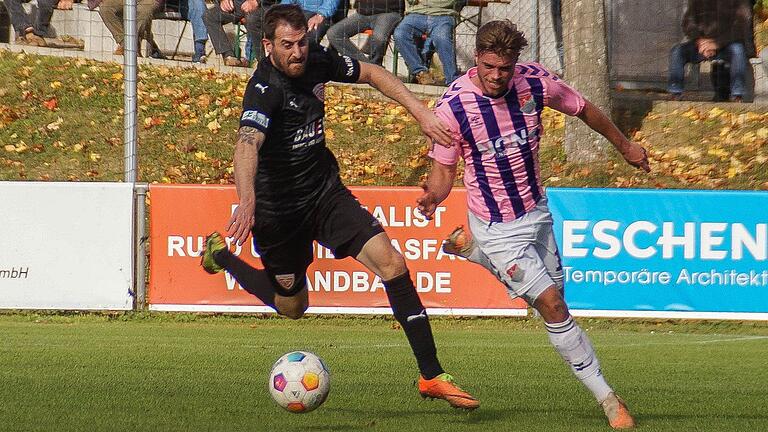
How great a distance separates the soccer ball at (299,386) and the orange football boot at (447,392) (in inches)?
22.5

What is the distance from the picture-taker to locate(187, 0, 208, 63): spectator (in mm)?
17031

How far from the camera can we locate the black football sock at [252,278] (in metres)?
8.44

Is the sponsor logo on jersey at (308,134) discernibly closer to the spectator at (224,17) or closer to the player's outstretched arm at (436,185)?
the player's outstretched arm at (436,185)

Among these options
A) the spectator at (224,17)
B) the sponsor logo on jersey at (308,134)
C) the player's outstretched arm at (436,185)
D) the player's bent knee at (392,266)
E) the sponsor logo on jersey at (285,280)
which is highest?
the spectator at (224,17)

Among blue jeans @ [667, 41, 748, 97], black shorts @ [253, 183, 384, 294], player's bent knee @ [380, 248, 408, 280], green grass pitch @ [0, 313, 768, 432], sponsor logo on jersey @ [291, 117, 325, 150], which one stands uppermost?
blue jeans @ [667, 41, 748, 97]

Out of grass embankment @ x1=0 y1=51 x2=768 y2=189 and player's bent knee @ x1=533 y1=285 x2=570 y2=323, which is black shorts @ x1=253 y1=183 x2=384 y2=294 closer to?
player's bent knee @ x1=533 y1=285 x2=570 y2=323

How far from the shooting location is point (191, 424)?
636cm

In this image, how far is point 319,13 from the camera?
1605 centimetres

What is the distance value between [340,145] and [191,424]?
10790 millimetres

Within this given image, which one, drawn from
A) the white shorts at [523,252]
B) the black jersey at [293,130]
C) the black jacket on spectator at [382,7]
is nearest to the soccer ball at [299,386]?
the white shorts at [523,252]

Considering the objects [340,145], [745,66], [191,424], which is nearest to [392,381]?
[191,424]

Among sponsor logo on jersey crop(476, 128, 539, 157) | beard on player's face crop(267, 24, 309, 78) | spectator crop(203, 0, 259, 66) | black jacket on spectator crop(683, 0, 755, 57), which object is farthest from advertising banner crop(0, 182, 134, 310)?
black jacket on spectator crop(683, 0, 755, 57)

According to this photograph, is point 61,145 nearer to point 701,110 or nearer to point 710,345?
point 701,110

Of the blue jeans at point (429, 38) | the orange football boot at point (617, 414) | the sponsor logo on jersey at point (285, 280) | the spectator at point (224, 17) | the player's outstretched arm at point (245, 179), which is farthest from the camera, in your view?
the spectator at point (224, 17)
